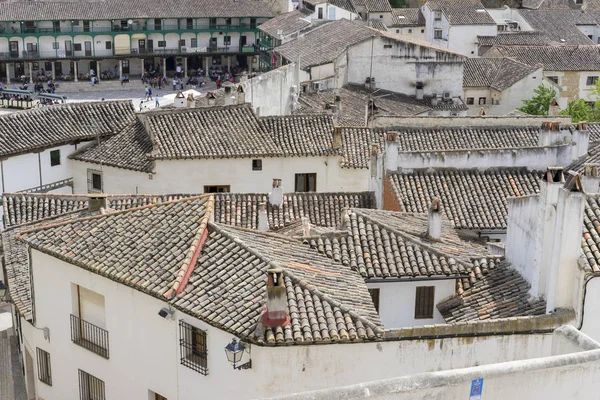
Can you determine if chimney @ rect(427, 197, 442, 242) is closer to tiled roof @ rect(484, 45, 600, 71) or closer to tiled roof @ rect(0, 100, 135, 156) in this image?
tiled roof @ rect(0, 100, 135, 156)

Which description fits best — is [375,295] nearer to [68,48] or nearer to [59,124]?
[59,124]

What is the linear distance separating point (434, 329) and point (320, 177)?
25140 mm

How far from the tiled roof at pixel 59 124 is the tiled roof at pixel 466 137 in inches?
558

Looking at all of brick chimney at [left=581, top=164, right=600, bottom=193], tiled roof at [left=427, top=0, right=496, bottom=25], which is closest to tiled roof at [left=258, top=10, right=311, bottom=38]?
tiled roof at [left=427, top=0, right=496, bottom=25]

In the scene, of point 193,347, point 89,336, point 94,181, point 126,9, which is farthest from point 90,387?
point 126,9

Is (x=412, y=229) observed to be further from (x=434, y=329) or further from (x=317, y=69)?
(x=317, y=69)

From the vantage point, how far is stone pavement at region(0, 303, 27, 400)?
2808 cm

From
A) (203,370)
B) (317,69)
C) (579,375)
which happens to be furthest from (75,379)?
(317,69)

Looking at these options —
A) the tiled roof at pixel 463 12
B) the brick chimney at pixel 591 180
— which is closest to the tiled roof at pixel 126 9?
the tiled roof at pixel 463 12

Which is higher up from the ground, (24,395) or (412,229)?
(412,229)

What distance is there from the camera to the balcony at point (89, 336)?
22547 mm

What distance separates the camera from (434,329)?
20.1 metres

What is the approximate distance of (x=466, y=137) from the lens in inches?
1721

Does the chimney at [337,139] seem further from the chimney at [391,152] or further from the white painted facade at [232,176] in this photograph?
the chimney at [391,152]
